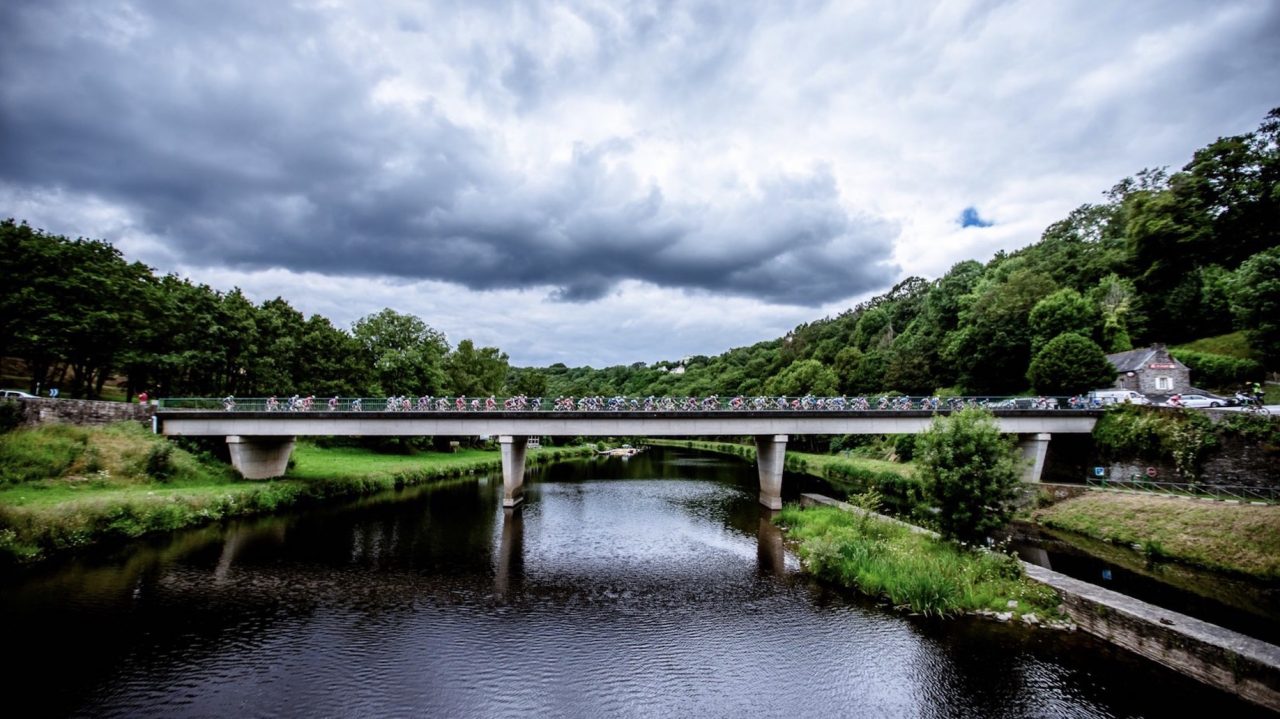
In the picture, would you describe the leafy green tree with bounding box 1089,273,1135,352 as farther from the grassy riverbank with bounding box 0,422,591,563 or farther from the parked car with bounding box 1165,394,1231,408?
the grassy riverbank with bounding box 0,422,591,563

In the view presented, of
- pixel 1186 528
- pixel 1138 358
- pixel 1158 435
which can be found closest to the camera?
pixel 1186 528

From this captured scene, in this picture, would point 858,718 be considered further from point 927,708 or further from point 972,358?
point 972,358

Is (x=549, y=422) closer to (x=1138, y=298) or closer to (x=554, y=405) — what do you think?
(x=554, y=405)

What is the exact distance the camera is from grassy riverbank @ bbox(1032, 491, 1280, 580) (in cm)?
2462

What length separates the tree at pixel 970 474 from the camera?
2281 centimetres

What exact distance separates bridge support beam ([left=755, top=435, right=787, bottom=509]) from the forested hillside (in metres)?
31.3

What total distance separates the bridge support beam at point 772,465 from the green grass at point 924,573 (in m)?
13.5

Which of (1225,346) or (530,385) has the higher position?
(1225,346)

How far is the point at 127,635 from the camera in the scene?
57.8ft

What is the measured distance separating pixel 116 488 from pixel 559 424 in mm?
27143

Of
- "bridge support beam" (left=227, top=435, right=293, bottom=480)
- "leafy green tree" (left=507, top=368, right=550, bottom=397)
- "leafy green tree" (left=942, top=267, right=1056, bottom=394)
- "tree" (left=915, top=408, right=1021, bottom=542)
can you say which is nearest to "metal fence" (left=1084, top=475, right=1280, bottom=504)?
"tree" (left=915, top=408, right=1021, bottom=542)

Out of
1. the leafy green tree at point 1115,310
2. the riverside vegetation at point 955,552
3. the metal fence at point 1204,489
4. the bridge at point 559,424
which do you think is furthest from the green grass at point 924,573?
the leafy green tree at point 1115,310

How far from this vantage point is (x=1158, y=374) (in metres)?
48.8

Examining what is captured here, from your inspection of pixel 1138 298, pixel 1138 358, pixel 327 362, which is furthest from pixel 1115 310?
pixel 327 362
